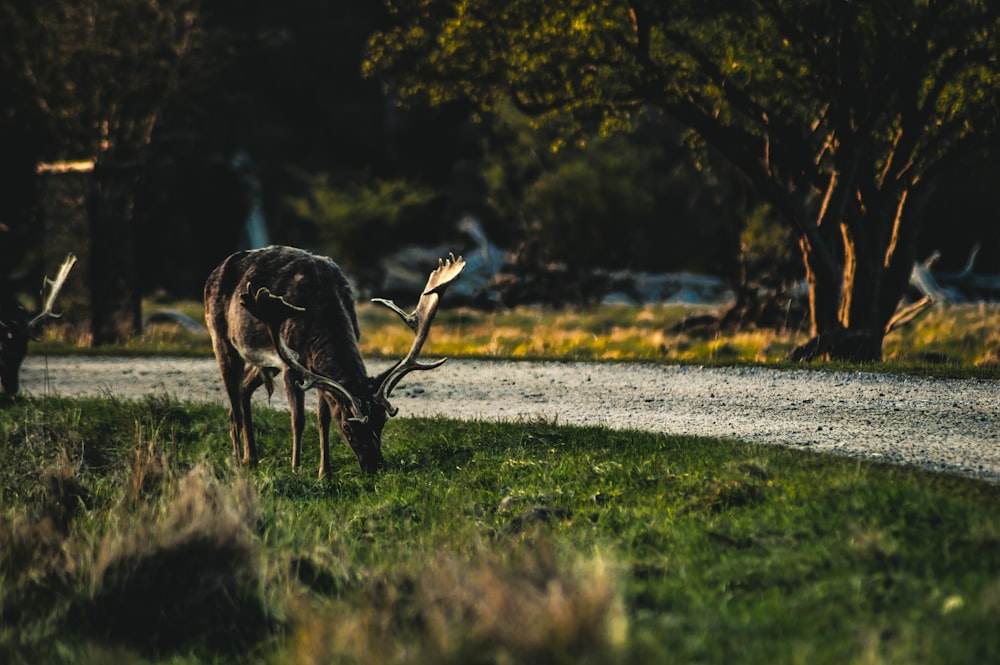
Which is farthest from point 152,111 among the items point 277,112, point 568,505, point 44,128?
point 277,112

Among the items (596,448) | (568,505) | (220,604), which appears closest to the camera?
(220,604)

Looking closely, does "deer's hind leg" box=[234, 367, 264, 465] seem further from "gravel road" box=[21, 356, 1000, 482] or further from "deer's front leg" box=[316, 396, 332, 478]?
"gravel road" box=[21, 356, 1000, 482]

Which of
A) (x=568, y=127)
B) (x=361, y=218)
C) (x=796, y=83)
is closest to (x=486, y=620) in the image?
(x=796, y=83)

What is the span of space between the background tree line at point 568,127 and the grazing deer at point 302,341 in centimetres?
678

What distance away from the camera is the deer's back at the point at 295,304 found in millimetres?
8883

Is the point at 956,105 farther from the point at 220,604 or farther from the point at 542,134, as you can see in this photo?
the point at 542,134

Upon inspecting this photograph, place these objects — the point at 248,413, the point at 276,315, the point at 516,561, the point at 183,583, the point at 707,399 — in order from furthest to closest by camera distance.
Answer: the point at 707,399, the point at 248,413, the point at 276,315, the point at 183,583, the point at 516,561

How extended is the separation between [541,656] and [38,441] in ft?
25.4

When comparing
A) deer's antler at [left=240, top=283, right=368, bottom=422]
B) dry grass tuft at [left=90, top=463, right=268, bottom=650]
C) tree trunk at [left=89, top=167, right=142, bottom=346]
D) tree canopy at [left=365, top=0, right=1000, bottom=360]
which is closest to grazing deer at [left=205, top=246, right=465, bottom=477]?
deer's antler at [left=240, top=283, right=368, bottom=422]

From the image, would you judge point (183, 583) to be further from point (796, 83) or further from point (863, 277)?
point (796, 83)

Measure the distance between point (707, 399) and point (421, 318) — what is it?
13.0ft

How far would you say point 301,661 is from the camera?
4652 millimetres

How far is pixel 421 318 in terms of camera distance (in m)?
9.40

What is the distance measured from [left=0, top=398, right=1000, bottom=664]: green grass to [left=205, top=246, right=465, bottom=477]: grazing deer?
A: 54cm
